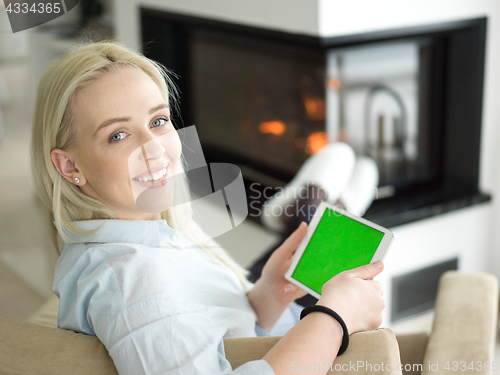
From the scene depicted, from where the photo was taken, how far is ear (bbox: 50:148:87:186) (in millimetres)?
642

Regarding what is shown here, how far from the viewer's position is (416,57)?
1.77 metres

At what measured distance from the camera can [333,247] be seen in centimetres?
69

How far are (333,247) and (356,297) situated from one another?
0.35ft

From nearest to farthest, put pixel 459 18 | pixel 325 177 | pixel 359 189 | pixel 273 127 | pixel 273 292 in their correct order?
pixel 273 292, pixel 325 177, pixel 359 189, pixel 459 18, pixel 273 127

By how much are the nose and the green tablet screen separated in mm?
251

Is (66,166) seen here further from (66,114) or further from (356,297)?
(356,297)

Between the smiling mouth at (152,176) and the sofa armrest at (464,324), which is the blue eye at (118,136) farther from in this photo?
the sofa armrest at (464,324)

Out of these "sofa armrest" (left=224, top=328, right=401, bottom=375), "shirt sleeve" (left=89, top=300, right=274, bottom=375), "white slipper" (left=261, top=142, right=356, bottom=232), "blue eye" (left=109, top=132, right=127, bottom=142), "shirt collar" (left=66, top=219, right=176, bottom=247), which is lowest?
"white slipper" (left=261, top=142, right=356, bottom=232)

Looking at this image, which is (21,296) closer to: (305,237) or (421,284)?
(305,237)

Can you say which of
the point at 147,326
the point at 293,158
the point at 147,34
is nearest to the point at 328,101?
the point at 293,158

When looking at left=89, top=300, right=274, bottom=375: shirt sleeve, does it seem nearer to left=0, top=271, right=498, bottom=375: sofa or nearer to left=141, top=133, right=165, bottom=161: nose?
left=0, top=271, right=498, bottom=375: sofa

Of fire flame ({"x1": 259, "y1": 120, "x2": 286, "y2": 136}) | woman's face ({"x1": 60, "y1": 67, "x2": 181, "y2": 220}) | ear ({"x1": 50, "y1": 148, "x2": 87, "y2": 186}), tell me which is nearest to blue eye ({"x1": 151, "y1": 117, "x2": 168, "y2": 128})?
woman's face ({"x1": 60, "y1": 67, "x2": 181, "y2": 220})

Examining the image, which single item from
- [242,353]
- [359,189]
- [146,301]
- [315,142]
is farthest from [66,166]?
[315,142]

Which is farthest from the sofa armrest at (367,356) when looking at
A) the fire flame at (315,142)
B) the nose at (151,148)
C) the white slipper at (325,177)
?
the fire flame at (315,142)
